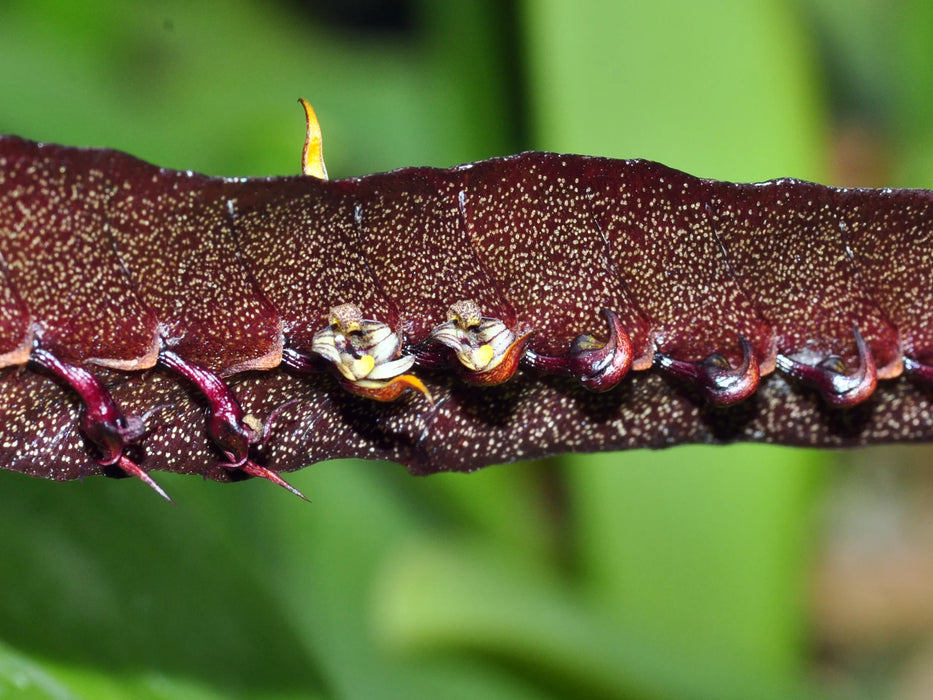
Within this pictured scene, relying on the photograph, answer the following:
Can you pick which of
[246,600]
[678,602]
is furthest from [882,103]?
[246,600]

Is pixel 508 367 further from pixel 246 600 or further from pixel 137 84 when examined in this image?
pixel 137 84

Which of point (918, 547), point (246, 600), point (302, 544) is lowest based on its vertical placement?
point (246, 600)

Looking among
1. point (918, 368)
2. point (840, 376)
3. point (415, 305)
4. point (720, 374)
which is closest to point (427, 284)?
point (415, 305)

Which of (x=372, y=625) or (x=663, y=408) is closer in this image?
(x=663, y=408)

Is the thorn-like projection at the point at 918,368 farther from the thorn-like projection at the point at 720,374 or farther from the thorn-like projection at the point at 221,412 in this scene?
the thorn-like projection at the point at 221,412

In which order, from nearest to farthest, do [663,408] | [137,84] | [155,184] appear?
[155,184] → [663,408] → [137,84]

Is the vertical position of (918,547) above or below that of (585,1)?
above

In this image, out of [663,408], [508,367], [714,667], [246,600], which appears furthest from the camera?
[714,667]

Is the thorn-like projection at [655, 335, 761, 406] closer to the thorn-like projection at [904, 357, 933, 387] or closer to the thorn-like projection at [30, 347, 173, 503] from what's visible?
the thorn-like projection at [904, 357, 933, 387]
